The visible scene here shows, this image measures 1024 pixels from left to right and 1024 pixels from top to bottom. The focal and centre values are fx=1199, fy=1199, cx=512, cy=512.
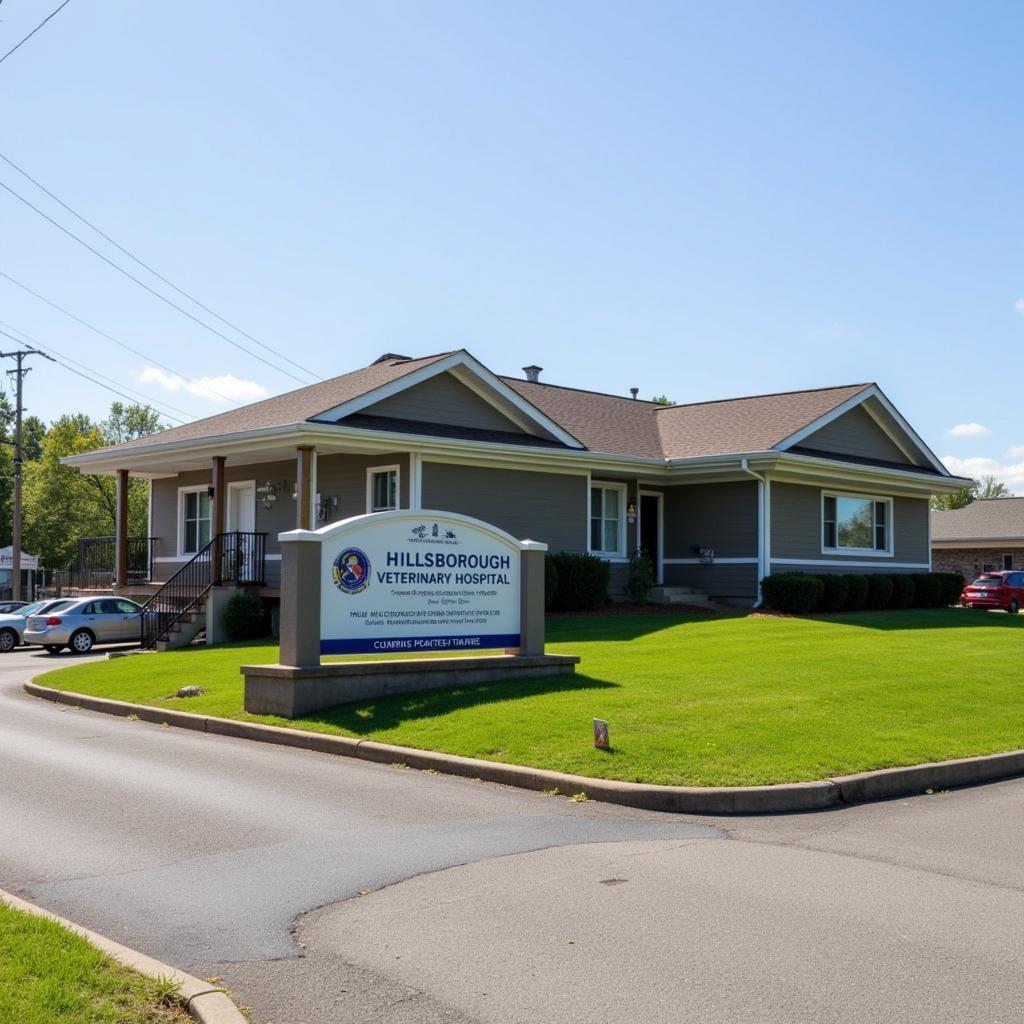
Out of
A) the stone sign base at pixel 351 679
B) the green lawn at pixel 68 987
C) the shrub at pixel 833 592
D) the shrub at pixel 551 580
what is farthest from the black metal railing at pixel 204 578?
the green lawn at pixel 68 987

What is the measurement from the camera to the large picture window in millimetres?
29703

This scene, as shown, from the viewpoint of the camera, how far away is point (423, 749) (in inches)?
439

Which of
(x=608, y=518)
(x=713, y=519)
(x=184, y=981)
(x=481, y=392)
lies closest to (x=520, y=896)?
(x=184, y=981)

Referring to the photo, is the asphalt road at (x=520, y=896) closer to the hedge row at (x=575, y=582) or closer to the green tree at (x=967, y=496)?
the hedge row at (x=575, y=582)

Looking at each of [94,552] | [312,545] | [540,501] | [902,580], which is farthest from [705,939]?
[94,552]

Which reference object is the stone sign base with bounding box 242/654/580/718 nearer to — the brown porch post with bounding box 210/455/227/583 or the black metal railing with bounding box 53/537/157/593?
the brown porch post with bounding box 210/455/227/583

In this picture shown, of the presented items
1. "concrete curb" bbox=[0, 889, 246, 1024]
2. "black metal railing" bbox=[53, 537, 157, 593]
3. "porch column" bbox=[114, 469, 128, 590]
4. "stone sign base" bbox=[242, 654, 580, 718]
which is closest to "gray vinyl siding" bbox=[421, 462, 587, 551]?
"porch column" bbox=[114, 469, 128, 590]

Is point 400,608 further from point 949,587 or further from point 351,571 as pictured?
point 949,587

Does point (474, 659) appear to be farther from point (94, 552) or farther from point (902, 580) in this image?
point (94, 552)

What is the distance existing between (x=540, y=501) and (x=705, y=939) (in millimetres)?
21124

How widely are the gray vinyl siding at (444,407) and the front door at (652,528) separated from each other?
5012mm

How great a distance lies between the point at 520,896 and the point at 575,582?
19.1 meters

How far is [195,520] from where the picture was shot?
98.6 feet

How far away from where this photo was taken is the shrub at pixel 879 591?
29.2 metres
